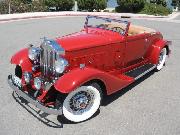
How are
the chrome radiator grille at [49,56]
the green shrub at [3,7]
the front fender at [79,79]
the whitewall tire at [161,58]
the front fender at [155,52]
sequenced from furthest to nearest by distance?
the green shrub at [3,7]
the whitewall tire at [161,58]
the front fender at [155,52]
the chrome radiator grille at [49,56]
the front fender at [79,79]

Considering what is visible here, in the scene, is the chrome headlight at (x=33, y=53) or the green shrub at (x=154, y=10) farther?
the green shrub at (x=154, y=10)

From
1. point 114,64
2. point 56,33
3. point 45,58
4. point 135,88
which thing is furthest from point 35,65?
point 56,33

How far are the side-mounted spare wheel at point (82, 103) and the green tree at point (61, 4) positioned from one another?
70.6 feet

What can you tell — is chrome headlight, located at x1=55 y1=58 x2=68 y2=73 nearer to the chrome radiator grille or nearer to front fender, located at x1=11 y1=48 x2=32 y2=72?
the chrome radiator grille

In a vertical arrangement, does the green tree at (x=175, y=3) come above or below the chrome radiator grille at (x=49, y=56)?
above

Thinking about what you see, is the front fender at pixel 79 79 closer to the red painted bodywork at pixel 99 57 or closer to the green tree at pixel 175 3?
the red painted bodywork at pixel 99 57

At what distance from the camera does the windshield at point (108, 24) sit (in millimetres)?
6100

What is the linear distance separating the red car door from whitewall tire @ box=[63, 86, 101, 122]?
1.60m

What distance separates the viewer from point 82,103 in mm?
4918

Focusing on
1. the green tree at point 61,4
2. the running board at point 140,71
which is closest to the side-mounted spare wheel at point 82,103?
the running board at point 140,71

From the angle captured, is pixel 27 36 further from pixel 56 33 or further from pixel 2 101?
pixel 2 101

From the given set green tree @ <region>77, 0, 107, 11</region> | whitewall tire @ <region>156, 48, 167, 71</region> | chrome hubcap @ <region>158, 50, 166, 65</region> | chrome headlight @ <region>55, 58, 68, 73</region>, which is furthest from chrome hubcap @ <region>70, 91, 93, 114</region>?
green tree @ <region>77, 0, 107, 11</region>

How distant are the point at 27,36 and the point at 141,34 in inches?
261

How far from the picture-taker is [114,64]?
594 centimetres
